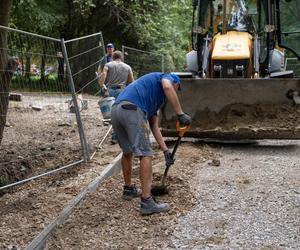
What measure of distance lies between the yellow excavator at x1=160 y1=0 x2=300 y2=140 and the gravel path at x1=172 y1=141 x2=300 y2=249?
0.80m

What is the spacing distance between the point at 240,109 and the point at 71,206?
4395 mm

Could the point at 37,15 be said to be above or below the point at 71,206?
above

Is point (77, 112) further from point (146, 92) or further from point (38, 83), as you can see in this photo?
point (146, 92)

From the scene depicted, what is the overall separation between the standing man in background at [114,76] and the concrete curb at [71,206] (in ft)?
7.70

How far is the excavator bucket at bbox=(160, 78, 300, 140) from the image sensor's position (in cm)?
931

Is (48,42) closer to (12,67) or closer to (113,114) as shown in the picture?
(12,67)

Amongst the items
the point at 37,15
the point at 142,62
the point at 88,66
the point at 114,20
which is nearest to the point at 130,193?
the point at 88,66

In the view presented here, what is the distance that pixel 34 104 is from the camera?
9.41 m

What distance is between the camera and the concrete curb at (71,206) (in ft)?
16.8

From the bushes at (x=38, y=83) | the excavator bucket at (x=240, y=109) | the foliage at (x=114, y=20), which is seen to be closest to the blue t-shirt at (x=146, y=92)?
the bushes at (x=38, y=83)

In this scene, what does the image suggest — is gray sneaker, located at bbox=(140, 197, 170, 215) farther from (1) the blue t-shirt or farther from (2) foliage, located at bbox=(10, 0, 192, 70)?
(2) foliage, located at bbox=(10, 0, 192, 70)

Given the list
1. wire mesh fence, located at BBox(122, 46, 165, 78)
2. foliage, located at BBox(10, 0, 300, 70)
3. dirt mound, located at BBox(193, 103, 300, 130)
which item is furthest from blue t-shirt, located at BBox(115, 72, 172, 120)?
foliage, located at BBox(10, 0, 300, 70)

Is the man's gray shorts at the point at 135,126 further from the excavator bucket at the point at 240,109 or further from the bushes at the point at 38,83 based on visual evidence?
the excavator bucket at the point at 240,109

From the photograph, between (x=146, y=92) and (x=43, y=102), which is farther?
(x=43, y=102)
